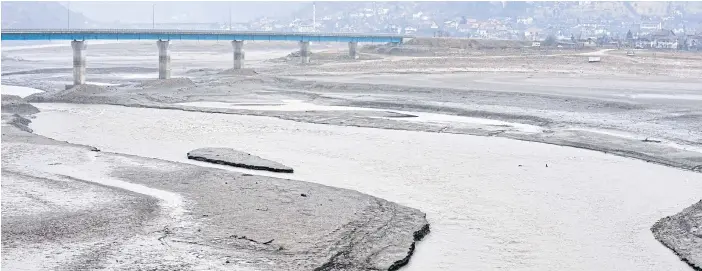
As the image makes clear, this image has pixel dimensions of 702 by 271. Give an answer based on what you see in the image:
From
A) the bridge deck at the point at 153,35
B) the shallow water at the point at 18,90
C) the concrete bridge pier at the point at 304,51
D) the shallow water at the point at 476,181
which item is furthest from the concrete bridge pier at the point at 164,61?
the shallow water at the point at 476,181

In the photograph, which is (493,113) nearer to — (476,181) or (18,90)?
(476,181)

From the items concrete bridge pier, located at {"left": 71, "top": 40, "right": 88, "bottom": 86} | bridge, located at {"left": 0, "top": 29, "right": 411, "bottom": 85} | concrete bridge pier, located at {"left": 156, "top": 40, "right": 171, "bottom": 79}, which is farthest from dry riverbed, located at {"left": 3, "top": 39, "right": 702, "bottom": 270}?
bridge, located at {"left": 0, "top": 29, "right": 411, "bottom": 85}

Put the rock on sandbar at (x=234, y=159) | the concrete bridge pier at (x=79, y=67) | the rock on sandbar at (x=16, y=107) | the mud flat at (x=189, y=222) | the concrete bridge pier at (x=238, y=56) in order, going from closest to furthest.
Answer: the mud flat at (x=189, y=222)
the rock on sandbar at (x=234, y=159)
the rock on sandbar at (x=16, y=107)
the concrete bridge pier at (x=79, y=67)
the concrete bridge pier at (x=238, y=56)

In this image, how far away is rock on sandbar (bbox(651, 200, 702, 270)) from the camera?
19250mm

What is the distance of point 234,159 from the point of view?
30.8 metres

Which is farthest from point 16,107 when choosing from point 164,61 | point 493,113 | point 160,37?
point 160,37

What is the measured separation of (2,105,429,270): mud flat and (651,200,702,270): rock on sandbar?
5.63m

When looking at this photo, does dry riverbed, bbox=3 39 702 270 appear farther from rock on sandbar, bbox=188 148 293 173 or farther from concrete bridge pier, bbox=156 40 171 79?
concrete bridge pier, bbox=156 40 171 79

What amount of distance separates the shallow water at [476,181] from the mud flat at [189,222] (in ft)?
4.48

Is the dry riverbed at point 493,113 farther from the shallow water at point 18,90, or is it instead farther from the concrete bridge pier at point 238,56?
the concrete bridge pier at point 238,56

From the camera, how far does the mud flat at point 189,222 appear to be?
59.9 feet

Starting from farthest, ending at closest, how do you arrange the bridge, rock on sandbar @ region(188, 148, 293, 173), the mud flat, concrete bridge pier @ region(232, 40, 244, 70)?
1. concrete bridge pier @ region(232, 40, 244, 70)
2. the bridge
3. rock on sandbar @ region(188, 148, 293, 173)
4. the mud flat

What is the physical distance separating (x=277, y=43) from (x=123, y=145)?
139156mm

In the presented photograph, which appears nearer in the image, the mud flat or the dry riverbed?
the mud flat
